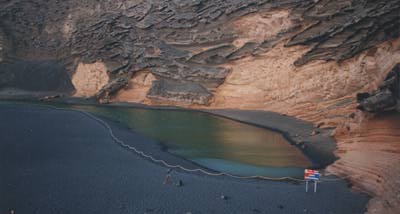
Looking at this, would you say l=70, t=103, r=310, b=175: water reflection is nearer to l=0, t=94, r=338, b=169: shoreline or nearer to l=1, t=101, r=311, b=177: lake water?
l=1, t=101, r=311, b=177: lake water

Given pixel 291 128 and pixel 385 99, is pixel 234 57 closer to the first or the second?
pixel 291 128

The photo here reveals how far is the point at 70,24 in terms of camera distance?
197 feet

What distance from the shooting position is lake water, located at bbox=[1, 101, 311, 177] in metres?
23.2

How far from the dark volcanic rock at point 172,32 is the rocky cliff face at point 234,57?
5.1 inches

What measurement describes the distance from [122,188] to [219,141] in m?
13.5

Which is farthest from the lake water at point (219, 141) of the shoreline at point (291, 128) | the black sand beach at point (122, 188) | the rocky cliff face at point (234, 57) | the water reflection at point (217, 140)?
the rocky cliff face at point (234, 57)

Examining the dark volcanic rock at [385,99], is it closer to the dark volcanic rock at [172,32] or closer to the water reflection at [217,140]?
the water reflection at [217,140]

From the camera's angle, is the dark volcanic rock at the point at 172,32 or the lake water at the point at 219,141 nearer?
the lake water at the point at 219,141

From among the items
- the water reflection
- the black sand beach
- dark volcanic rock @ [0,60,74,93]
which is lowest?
the black sand beach

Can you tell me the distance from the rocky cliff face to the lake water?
3.60m

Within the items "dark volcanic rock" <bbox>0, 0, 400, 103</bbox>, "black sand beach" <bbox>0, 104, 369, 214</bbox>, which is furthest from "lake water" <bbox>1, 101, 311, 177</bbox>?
"dark volcanic rock" <bbox>0, 0, 400, 103</bbox>

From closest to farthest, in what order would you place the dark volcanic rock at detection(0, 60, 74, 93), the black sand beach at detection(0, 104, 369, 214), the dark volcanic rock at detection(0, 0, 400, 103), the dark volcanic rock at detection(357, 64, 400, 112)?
1. the black sand beach at detection(0, 104, 369, 214)
2. the dark volcanic rock at detection(357, 64, 400, 112)
3. the dark volcanic rock at detection(0, 0, 400, 103)
4. the dark volcanic rock at detection(0, 60, 74, 93)

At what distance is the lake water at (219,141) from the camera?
2319 cm

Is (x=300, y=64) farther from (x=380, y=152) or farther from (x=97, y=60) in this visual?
(x=97, y=60)
